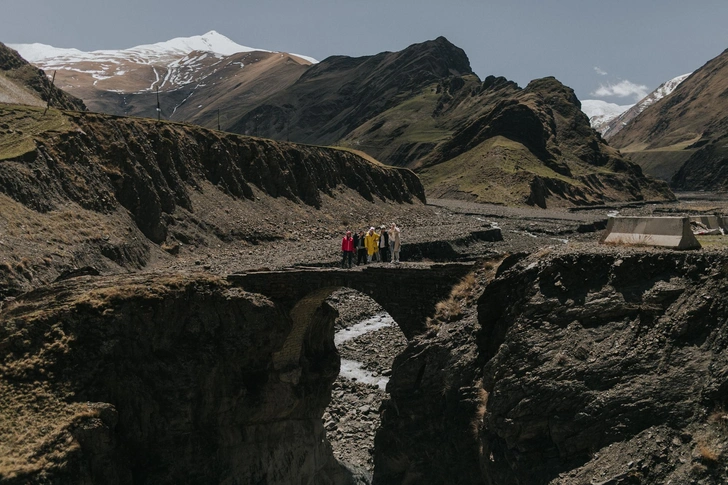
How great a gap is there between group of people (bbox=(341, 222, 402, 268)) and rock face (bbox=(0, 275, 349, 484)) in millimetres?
5044

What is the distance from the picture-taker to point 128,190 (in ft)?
178

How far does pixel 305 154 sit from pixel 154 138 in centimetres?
2847

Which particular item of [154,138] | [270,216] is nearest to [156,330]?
[154,138]

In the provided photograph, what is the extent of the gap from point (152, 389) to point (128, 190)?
1246 inches

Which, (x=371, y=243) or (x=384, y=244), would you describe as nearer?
(x=371, y=243)

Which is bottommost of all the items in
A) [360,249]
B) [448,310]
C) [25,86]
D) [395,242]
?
[448,310]

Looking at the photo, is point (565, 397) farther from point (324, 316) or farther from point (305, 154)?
point (305, 154)

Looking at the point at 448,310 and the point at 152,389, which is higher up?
the point at 448,310

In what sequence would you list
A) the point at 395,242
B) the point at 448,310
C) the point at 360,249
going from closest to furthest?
1. the point at 448,310
2. the point at 395,242
3. the point at 360,249

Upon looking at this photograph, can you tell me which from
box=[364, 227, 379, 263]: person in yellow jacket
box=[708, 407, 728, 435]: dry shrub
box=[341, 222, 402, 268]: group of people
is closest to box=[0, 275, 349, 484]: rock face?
A: box=[341, 222, 402, 268]: group of people

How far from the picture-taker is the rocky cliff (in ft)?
133

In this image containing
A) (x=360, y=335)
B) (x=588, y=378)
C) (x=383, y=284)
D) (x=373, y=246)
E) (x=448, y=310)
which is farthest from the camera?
(x=360, y=335)

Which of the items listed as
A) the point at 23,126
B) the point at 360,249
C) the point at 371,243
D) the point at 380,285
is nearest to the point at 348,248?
the point at 371,243

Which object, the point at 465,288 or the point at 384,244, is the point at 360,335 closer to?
the point at 384,244
